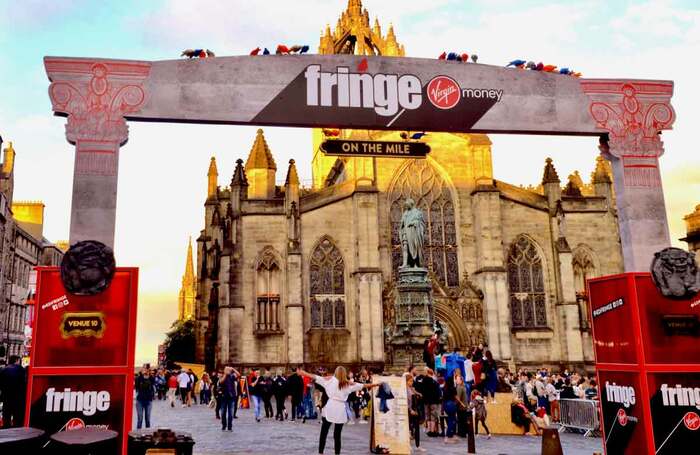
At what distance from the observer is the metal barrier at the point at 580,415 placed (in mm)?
14983

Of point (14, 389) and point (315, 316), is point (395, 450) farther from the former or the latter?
point (315, 316)

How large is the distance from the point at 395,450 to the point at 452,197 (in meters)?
24.7

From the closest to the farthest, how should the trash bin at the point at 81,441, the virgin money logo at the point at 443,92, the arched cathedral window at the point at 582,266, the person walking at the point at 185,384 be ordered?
the trash bin at the point at 81,441
the virgin money logo at the point at 443,92
the person walking at the point at 185,384
the arched cathedral window at the point at 582,266

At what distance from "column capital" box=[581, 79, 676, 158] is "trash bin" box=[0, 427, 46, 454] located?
9.24 meters

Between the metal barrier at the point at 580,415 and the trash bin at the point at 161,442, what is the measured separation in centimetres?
1083

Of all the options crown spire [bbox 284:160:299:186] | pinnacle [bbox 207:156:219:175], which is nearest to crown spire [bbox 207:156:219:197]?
pinnacle [bbox 207:156:219:175]

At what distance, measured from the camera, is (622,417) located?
8641mm

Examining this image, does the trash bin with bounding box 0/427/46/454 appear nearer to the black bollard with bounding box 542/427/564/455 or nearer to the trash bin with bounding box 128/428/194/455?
the trash bin with bounding box 128/428/194/455

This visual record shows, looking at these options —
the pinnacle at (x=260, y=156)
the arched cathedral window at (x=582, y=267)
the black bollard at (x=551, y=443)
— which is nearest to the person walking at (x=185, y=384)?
the pinnacle at (x=260, y=156)

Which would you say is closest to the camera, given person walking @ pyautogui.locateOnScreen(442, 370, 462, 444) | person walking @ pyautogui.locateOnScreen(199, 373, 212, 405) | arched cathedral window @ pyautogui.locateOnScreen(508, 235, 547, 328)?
person walking @ pyautogui.locateOnScreen(442, 370, 462, 444)

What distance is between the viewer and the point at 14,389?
11.0 m

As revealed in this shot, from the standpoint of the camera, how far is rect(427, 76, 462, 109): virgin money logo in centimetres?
1038

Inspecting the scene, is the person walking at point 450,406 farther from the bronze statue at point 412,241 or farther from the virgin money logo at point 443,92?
the virgin money logo at point 443,92

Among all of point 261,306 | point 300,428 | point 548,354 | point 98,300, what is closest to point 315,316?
point 261,306
